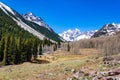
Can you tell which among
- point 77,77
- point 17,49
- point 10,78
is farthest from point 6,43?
point 77,77

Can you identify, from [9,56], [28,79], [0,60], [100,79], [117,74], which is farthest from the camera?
[0,60]

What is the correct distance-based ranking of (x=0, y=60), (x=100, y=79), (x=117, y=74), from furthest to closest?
(x=0, y=60)
(x=117, y=74)
(x=100, y=79)

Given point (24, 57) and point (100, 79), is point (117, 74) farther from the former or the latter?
point (24, 57)

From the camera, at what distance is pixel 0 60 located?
12300 centimetres

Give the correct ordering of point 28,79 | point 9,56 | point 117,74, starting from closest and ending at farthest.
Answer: point 117,74 < point 28,79 < point 9,56

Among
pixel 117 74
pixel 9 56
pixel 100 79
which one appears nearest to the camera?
pixel 100 79

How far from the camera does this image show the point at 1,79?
43.1 metres

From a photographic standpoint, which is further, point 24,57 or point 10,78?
point 24,57

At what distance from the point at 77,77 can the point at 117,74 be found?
4873 mm

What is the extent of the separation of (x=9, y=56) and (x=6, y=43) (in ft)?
20.1

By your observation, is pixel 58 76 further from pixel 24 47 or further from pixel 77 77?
pixel 24 47

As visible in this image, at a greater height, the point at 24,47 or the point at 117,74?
the point at 24,47

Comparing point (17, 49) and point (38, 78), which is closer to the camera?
point (38, 78)

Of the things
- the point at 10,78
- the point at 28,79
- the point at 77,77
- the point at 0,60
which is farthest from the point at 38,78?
the point at 0,60
